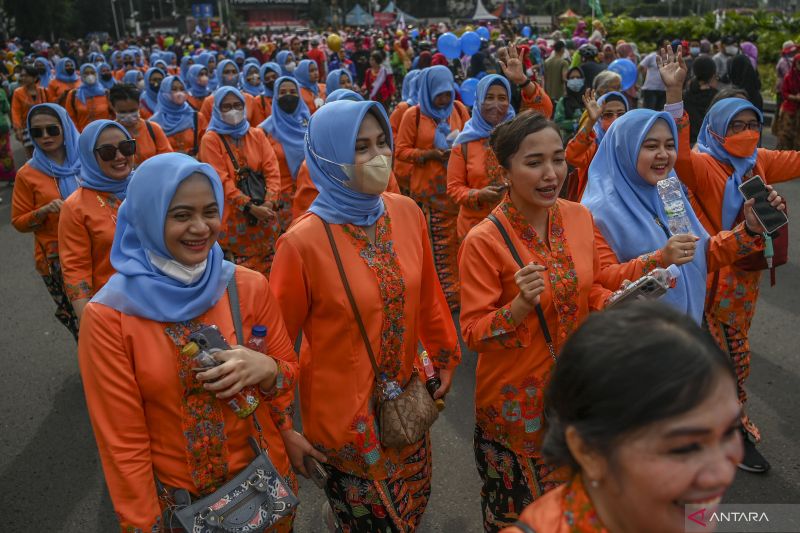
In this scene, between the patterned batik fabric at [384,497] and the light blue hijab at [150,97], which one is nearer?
the patterned batik fabric at [384,497]

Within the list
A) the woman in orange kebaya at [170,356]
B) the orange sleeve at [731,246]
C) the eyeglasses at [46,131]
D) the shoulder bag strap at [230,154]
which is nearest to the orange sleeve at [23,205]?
the eyeglasses at [46,131]

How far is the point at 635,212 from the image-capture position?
3039 millimetres

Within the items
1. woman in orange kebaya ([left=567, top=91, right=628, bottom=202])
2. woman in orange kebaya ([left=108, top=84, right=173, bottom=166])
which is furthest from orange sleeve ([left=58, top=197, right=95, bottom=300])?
woman in orange kebaya ([left=567, top=91, right=628, bottom=202])

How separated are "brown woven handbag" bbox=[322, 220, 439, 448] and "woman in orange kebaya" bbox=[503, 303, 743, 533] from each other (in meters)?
1.20

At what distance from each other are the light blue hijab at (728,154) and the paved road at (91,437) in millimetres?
1309

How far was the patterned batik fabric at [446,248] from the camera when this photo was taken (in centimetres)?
598

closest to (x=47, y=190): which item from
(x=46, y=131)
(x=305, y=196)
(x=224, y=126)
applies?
(x=46, y=131)

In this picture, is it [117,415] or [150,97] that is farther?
[150,97]

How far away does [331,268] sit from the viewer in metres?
2.46

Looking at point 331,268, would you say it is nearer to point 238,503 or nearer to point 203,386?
point 203,386

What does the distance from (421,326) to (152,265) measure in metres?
1.12

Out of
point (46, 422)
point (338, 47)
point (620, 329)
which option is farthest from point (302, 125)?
point (338, 47)

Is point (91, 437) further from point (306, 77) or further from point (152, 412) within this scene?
point (306, 77)

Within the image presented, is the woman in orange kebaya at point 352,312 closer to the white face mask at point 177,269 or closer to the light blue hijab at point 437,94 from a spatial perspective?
the white face mask at point 177,269
